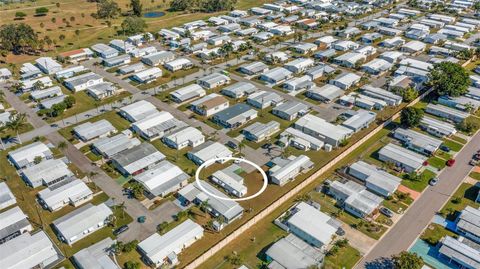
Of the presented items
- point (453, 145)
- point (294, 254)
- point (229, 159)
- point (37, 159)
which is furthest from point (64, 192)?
point (453, 145)

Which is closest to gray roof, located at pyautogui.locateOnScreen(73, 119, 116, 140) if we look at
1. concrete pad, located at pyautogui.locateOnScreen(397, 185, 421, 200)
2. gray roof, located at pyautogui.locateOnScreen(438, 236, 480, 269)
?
concrete pad, located at pyautogui.locateOnScreen(397, 185, 421, 200)

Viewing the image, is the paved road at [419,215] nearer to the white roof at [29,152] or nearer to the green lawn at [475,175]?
the green lawn at [475,175]

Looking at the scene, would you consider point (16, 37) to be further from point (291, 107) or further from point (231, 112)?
point (291, 107)

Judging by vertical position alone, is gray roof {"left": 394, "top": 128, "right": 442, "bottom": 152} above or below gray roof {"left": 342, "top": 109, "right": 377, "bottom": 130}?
below

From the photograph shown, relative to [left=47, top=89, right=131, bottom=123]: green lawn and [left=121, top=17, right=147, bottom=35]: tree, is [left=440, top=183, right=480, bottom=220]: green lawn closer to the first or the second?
[left=47, top=89, right=131, bottom=123]: green lawn

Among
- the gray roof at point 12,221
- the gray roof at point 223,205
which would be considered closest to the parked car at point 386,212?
the gray roof at point 223,205

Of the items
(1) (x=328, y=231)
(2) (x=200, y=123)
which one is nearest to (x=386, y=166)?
(1) (x=328, y=231)

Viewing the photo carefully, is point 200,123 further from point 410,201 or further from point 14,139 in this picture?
point 410,201
